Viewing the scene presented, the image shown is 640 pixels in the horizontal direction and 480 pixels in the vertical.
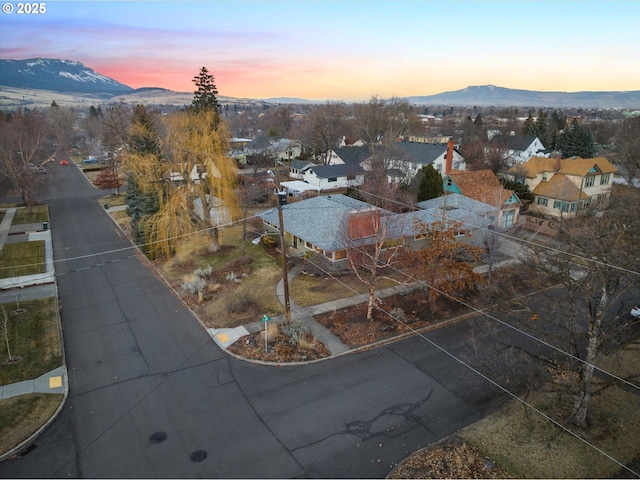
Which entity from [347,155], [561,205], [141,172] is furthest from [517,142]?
[141,172]

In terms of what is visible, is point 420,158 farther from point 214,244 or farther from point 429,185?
point 214,244

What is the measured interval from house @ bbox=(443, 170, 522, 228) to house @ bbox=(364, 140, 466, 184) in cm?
555

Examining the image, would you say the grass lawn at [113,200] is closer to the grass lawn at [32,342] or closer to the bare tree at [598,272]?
the grass lawn at [32,342]

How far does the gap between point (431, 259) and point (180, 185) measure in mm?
20227

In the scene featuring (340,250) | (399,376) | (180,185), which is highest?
(180,185)

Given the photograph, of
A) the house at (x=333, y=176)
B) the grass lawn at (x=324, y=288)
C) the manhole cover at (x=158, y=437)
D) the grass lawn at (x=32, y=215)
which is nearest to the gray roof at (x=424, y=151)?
the house at (x=333, y=176)

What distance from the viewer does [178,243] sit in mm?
34312

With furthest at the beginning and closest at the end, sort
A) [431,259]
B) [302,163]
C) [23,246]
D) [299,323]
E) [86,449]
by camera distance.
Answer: [302,163]
[23,246]
[431,259]
[299,323]
[86,449]

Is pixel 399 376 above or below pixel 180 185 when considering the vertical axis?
below

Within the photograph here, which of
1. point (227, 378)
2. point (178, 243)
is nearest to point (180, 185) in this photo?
point (178, 243)

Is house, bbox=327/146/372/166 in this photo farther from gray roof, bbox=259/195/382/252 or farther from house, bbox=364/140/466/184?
gray roof, bbox=259/195/382/252

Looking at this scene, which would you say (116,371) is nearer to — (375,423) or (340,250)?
(375,423)

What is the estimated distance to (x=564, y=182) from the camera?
44469 mm

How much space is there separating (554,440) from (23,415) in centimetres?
1968
